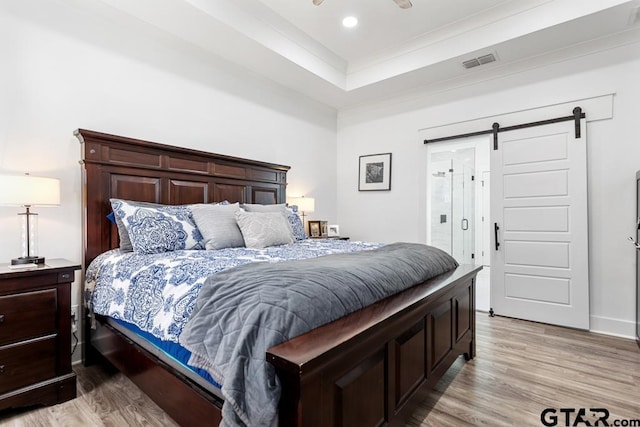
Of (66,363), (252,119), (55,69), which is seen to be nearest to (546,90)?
(252,119)

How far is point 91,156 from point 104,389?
167cm

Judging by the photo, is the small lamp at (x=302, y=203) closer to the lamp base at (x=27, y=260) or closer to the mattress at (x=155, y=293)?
the mattress at (x=155, y=293)

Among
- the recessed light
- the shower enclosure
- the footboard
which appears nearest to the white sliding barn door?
the shower enclosure

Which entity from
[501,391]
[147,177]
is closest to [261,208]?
[147,177]

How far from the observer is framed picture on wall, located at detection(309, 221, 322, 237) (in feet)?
15.1

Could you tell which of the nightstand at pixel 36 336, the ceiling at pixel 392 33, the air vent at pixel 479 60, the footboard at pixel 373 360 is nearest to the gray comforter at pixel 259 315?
the footboard at pixel 373 360

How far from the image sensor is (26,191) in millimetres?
2025

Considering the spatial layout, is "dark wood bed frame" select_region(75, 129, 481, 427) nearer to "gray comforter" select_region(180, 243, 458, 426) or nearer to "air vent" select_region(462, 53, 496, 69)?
"gray comforter" select_region(180, 243, 458, 426)

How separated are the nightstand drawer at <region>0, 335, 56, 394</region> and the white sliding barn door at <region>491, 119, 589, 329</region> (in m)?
4.08

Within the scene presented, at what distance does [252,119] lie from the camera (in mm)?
3996

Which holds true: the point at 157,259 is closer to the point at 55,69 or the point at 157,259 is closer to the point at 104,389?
the point at 104,389

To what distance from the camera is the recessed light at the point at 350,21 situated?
3371mm

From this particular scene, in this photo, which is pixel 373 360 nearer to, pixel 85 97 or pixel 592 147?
pixel 85 97

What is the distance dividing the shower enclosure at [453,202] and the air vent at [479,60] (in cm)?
128
